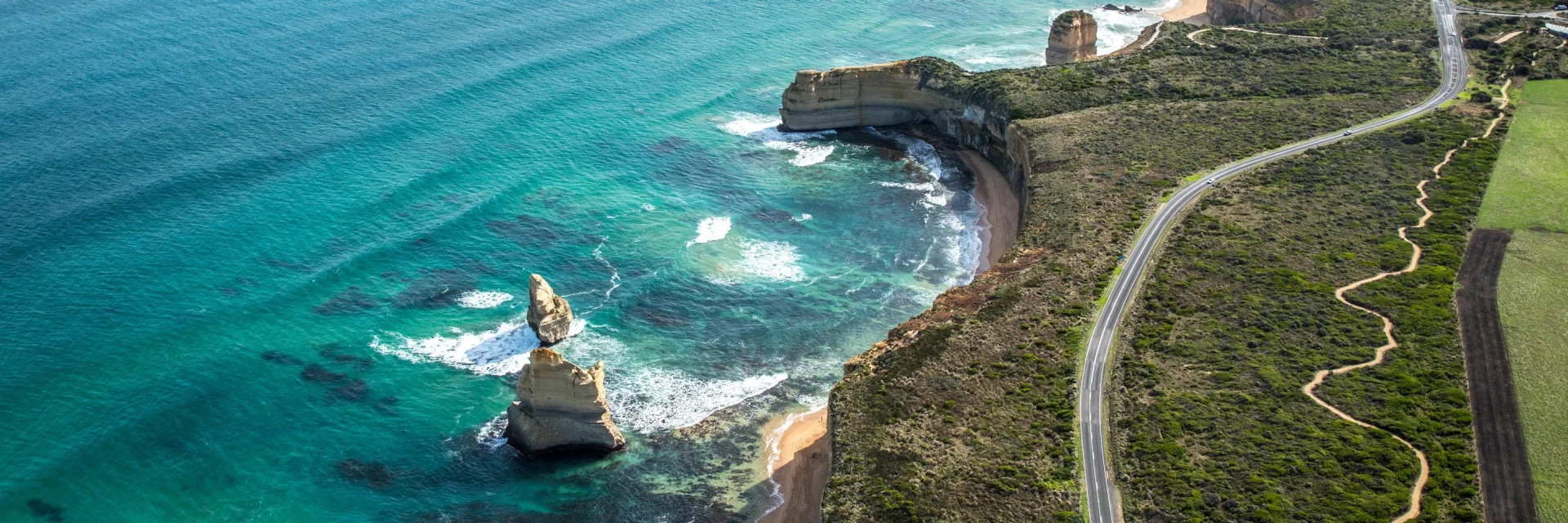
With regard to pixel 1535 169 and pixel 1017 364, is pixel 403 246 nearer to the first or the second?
pixel 1017 364

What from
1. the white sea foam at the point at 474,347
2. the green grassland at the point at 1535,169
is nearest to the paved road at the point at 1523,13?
the green grassland at the point at 1535,169

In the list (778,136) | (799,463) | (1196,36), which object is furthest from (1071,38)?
(799,463)

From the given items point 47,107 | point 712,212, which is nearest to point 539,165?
point 712,212

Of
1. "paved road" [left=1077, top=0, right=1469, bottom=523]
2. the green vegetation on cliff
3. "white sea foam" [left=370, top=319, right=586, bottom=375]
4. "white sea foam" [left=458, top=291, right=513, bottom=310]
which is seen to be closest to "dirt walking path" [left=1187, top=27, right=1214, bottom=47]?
"paved road" [left=1077, top=0, right=1469, bottom=523]

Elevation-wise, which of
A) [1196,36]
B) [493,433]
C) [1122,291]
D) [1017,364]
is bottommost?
[493,433]

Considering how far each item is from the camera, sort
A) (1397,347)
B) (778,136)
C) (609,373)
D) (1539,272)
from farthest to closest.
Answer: (778,136) < (609,373) < (1539,272) < (1397,347)

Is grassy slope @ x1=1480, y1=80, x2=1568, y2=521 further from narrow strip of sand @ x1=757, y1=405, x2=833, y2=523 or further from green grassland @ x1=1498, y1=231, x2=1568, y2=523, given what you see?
narrow strip of sand @ x1=757, y1=405, x2=833, y2=523
